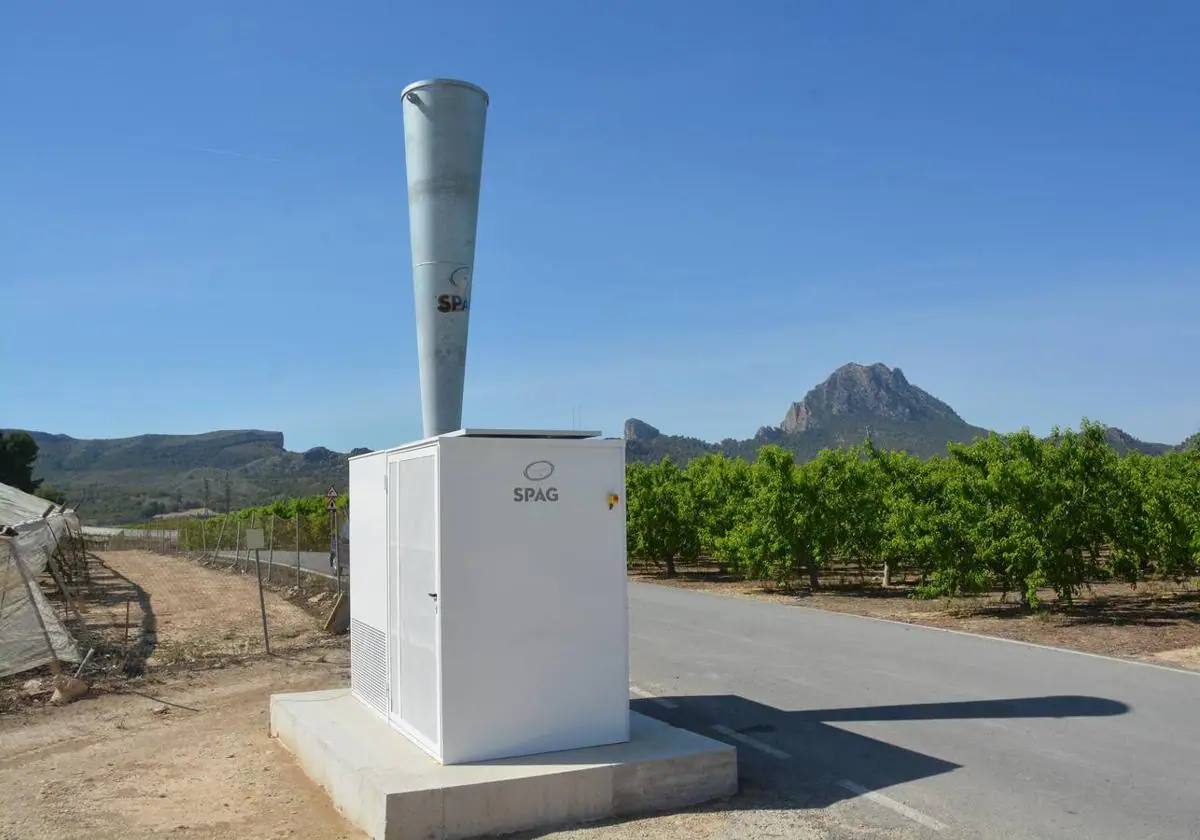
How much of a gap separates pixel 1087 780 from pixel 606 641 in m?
3.89

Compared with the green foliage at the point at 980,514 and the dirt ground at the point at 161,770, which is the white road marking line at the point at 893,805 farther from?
the green foliage at the point at 980,514

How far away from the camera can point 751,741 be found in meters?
9.17

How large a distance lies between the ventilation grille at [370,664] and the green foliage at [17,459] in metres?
82.2

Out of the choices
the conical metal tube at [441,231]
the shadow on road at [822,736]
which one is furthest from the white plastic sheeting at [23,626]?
the shadow on road at [822,736]

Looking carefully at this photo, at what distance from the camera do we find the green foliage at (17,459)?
80875 millimetres

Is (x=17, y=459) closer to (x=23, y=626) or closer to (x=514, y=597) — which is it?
(x=23, y=626)

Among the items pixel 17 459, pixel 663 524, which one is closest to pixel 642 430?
pixel 17 459

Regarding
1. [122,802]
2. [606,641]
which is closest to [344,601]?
[122,802]

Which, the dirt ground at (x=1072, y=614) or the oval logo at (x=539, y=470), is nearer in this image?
the oval logo at (x=539, y=470)

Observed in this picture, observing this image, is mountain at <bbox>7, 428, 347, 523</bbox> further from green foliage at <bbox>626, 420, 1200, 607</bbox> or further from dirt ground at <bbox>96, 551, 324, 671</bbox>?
green foliage at <bbox>626, 420, 1200, 607</bbox>

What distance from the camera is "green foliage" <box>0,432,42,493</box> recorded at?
80.9 metres

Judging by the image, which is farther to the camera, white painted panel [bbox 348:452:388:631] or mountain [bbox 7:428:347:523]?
mountain [bbox 7:428:347:523]

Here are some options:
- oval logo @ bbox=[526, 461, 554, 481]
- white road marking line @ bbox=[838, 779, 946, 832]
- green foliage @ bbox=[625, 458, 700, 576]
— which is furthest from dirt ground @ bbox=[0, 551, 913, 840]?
green foliage @ bbox=[625, 458, 700, 576]

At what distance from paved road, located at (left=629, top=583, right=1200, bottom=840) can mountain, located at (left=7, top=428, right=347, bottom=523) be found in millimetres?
114921
